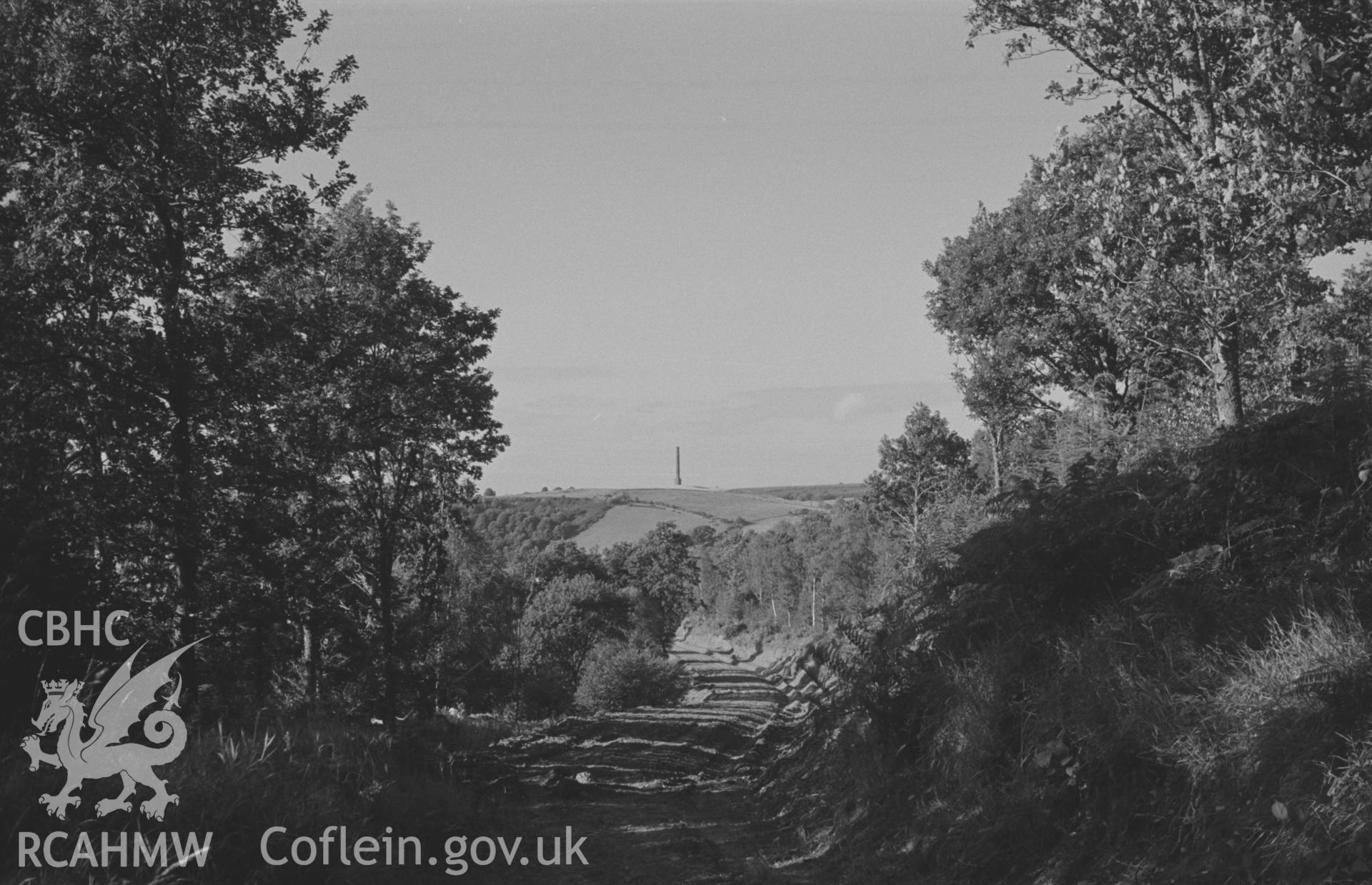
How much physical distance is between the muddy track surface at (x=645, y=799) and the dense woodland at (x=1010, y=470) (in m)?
1.01

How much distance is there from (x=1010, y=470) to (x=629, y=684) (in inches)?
992

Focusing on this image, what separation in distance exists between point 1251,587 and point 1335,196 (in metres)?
4.16

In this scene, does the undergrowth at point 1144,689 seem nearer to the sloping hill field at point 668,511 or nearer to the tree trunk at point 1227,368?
the tree trunk at point 1227,368

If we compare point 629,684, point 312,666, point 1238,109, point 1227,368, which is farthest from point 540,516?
point 1238,109

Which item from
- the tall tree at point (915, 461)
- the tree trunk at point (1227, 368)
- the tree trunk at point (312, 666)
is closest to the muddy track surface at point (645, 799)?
the tree trunk at point (312, 666)

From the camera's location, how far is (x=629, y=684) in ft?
117

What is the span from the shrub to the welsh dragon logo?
28.4 metres

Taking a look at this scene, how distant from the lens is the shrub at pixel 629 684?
1389 inches

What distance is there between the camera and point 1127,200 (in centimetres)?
1093

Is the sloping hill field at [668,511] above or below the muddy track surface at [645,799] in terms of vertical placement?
above

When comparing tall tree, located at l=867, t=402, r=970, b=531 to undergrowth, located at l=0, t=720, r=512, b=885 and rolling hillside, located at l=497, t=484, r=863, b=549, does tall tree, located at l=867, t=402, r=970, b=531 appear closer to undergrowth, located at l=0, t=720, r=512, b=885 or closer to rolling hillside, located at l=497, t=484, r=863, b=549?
undergrowth, located at l=0, t=720, r=512, b=885

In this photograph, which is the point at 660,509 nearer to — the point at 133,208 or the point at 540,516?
the point at 540,516

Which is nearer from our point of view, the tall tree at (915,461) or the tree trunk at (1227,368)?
the tree trunk at (1227,368)

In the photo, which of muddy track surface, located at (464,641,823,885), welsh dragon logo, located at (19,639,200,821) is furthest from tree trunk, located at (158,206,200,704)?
muddy track surface, located at (464,641,823,885)
